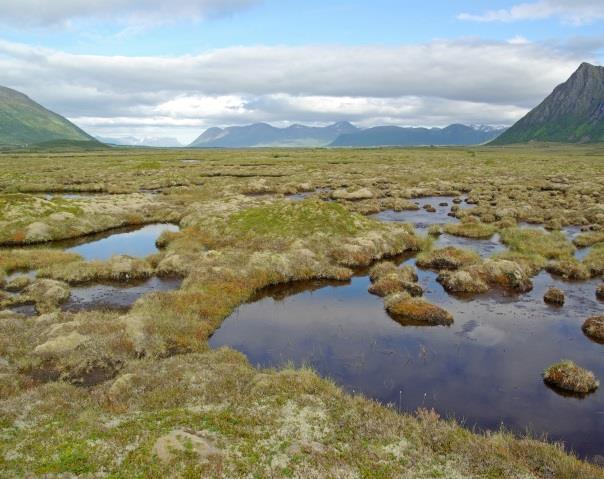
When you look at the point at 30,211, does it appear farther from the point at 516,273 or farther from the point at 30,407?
the point at 516,273

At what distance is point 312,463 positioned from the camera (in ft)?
40.4

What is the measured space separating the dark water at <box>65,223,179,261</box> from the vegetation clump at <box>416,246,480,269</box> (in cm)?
2584

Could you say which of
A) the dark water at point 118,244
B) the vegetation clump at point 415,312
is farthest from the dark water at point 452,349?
the dark water at point 118,244

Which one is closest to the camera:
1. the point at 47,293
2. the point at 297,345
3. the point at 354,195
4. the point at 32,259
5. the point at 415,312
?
the point at 297,345

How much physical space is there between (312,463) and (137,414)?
21.0ft

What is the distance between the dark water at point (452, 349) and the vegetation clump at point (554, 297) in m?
0.47

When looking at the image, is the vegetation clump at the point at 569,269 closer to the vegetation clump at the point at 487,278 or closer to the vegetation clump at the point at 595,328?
the vegetation clump at the point at 487,278

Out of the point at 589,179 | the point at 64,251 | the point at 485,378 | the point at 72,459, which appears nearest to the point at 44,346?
the point at 72,459

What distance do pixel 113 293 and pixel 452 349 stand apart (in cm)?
2295

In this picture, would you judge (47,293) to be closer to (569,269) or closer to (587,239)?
(569,269)

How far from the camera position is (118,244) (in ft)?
153

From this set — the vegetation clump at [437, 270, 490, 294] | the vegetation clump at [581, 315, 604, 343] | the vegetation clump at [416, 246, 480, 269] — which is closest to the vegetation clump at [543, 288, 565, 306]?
the vegetation clump at [581, 315, 604, 343]

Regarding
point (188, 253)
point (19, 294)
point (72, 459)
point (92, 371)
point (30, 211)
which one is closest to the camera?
point (72, 459)

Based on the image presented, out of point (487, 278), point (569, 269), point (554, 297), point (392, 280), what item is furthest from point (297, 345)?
point (569, 269)
